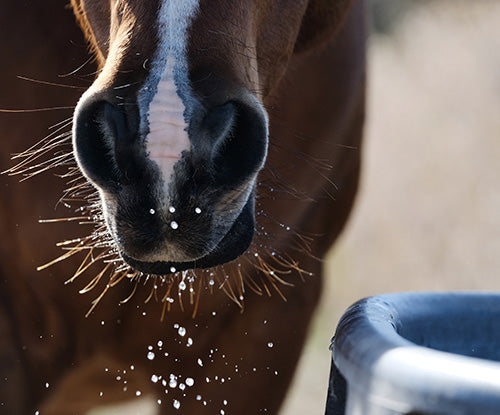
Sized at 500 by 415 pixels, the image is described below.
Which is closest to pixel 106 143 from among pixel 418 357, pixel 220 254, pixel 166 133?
pixel 166 133

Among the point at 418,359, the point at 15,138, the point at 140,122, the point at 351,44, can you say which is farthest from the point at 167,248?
the point at 351,44

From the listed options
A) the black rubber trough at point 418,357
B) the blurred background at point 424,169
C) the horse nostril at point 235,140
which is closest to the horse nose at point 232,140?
the horse nostril at point 235,140

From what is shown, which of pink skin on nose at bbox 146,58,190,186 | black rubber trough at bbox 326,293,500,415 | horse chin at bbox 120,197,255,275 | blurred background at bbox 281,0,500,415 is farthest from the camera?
blurred background at bbox 281,0,500,415

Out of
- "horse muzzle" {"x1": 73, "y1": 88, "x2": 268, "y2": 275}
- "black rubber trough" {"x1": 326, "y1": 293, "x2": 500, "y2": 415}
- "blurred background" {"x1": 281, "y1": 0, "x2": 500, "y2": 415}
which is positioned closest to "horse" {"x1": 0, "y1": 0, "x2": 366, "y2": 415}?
"horse muzzle" {"x1": 73, "y1": 88, "x2": 268, "y2": 275}

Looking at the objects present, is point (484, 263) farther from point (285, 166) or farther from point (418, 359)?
point (418, 359)

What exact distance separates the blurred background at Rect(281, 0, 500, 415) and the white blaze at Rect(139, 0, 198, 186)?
2.81 m

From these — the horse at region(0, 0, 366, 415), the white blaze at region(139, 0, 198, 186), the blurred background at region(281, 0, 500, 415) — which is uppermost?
the white blaze at region(139, 0, 198, 186)

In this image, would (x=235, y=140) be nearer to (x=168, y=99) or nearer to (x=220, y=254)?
(x=168, y=99)

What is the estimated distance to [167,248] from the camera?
143cm

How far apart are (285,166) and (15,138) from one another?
807 mm

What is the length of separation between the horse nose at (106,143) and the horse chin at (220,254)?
0.22m

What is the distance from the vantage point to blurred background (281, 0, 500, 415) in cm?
568

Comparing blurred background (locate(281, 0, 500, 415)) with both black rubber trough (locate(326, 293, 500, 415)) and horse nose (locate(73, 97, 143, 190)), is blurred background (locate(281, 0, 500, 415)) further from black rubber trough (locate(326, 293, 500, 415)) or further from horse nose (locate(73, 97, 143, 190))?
black rubber trough (locate(326, 293, 500, 415))

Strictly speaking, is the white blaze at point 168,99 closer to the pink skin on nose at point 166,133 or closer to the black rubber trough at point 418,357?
the pink skin on nose at point 166,133
